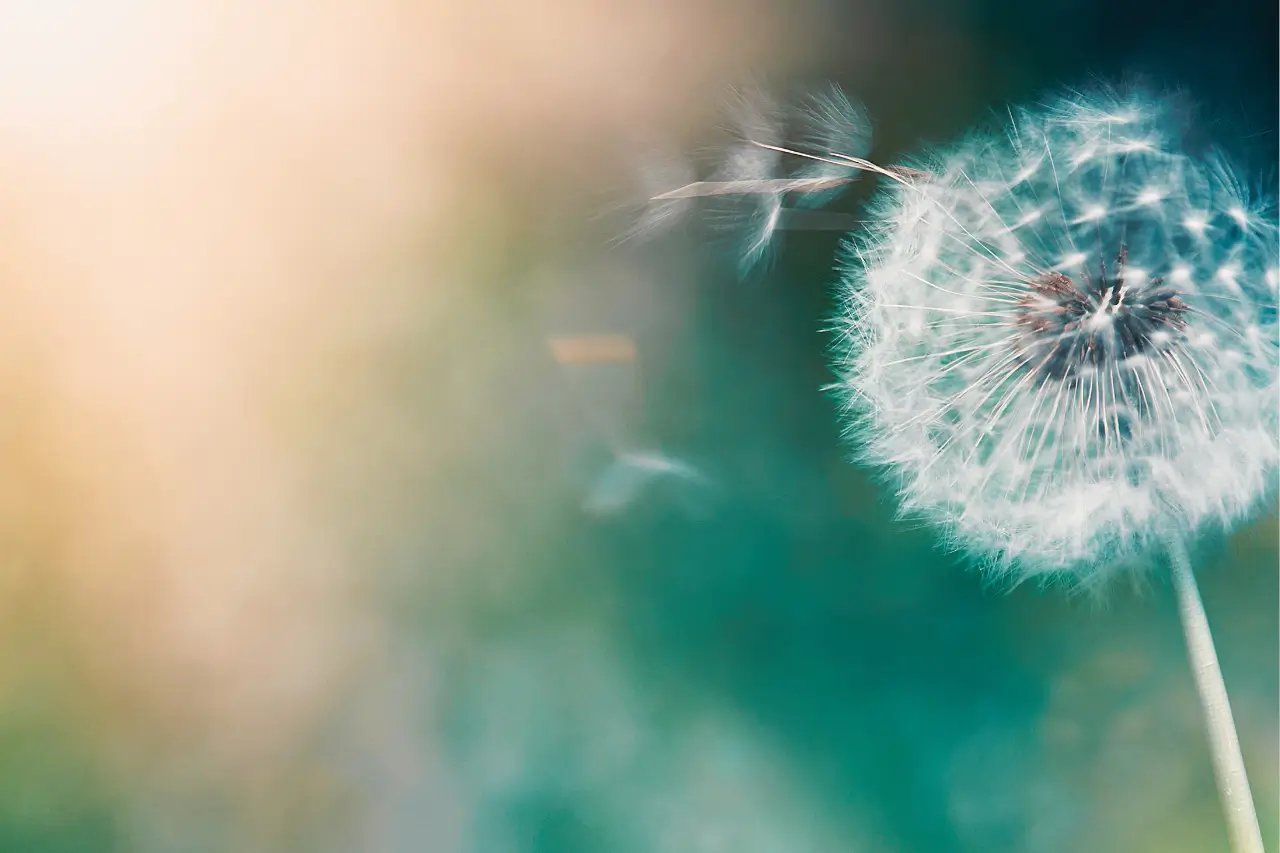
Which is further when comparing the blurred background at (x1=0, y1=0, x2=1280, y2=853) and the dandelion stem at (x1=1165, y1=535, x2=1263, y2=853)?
the dandelion stem at (x1=1165, y1=535, x2=1263, y2=853)

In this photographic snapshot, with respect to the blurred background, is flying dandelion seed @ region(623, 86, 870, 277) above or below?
above

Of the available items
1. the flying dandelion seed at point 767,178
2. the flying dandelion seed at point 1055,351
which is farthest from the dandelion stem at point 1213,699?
the flying dandelion seed at point 767,178

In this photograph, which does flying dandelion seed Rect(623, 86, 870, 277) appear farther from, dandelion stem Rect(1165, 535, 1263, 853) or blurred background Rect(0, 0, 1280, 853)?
dandelion stem Rect(1165, 535, 1263, 853)

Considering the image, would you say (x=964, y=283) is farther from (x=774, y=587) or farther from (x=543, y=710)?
(x=543, y=710)

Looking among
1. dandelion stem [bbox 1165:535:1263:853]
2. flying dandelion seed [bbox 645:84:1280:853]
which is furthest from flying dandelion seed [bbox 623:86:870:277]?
dandelion stem [bbox 1165:535:1263:853]

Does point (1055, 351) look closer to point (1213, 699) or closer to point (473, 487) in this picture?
point (1213, 699)

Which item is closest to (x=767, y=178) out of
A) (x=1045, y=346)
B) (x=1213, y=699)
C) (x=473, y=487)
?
(x=1045, y=346)
